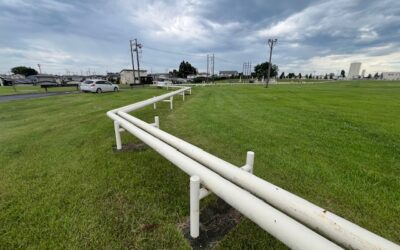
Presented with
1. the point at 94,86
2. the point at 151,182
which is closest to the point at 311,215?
the point at 151,182

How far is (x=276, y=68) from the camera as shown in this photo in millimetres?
89875

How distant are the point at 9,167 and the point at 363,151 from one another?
6688 mm

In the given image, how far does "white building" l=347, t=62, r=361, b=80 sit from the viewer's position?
113169 millimetres

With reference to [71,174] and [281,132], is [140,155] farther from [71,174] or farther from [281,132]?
[281,132]

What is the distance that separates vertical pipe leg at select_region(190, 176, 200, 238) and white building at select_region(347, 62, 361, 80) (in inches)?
5858

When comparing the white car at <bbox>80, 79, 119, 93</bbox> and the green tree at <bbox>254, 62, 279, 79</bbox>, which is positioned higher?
the green tree at <bbox>254, 62, 279, 79</bbox>

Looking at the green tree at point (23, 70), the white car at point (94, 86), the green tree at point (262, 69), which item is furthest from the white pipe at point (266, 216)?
the green tree at point (23, 70)

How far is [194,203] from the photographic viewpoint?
1758mm

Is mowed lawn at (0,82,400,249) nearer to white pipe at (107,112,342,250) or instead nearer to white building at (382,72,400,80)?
white pipe at (107,112,342,250)

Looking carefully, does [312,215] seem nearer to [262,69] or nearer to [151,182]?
[151,182]

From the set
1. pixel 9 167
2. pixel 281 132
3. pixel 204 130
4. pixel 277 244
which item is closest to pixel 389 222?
pixel 277 244

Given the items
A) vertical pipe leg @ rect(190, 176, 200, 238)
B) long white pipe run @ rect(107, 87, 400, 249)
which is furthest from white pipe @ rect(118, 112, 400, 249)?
vertical pipe leg @ rect(190, 176, 200, 238)

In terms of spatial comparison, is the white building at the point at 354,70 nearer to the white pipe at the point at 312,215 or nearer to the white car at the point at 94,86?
the white car at the point at 94,86

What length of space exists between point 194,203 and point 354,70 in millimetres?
151786
